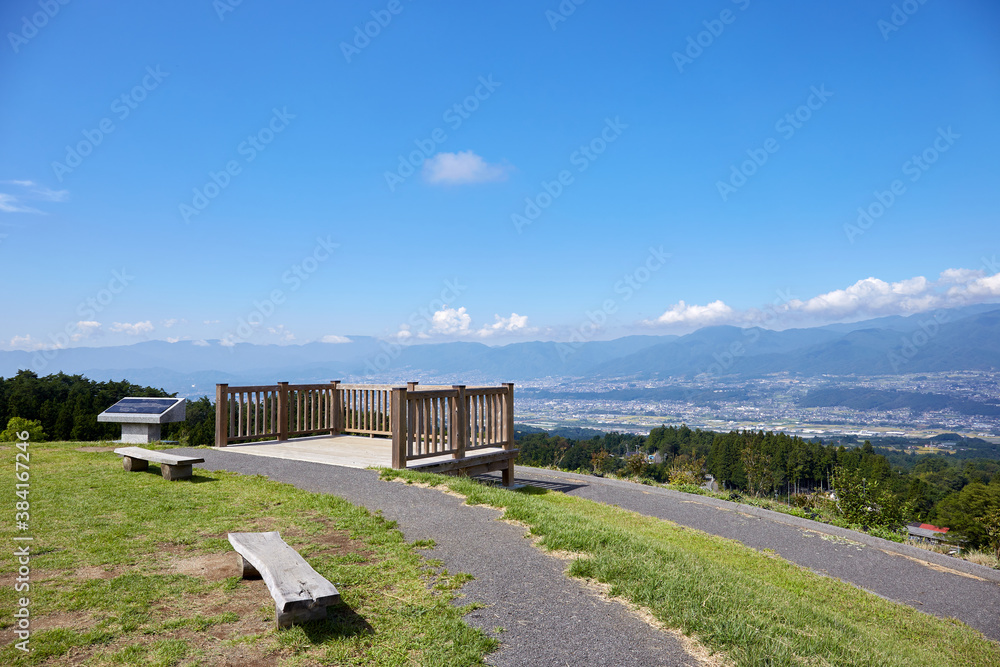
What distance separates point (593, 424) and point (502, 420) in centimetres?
9814

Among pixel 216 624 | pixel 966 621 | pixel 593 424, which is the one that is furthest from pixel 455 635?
pixel 593 424

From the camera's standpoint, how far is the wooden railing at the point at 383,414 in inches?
344

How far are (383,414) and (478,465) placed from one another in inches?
125

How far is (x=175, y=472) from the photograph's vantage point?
7.38m

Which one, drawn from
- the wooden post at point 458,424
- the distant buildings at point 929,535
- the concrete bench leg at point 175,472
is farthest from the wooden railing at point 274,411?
the distant buildings at point 929,535

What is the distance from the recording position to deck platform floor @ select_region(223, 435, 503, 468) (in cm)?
899

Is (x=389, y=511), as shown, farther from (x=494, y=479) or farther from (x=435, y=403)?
(x=494, y=479)

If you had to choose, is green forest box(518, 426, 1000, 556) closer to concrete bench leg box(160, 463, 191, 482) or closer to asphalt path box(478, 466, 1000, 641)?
asphalt path box(478, 466, 1000, 641)

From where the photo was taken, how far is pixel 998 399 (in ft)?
472

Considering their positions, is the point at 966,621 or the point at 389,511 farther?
the point at 389,511

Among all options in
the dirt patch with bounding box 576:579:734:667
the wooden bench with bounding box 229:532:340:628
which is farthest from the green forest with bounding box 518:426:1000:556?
the wooden bench with bounding box 229:532:340:628

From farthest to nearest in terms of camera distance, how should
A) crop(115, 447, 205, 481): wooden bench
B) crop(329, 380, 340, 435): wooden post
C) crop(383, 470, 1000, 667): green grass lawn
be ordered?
crop(329, 380, 340, 435): wooden post → crop(115, 447, 205, 481): wooden bench → crop(383, 470, 1000, 667): green grass lawn

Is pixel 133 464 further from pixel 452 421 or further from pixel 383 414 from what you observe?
pixel 383 414

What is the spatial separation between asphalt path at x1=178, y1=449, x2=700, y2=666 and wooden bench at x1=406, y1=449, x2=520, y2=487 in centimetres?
232
